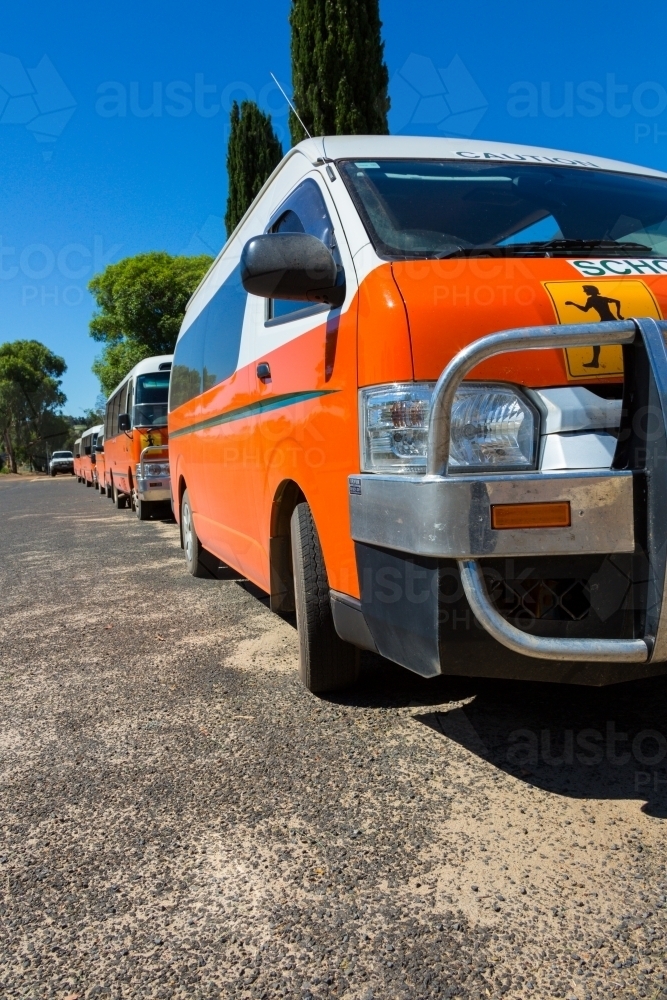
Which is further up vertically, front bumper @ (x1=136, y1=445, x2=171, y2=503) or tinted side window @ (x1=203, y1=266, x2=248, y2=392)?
tinted side window @ (x1=203, y1=266, x2=248, y2=392)

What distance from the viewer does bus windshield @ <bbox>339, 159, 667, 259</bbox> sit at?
284 cm

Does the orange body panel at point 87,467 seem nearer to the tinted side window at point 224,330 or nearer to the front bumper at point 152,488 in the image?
the front bumper at point 152,488

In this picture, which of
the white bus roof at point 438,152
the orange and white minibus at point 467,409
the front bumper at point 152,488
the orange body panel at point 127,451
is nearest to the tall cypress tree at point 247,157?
the orange body panel at point 127,451

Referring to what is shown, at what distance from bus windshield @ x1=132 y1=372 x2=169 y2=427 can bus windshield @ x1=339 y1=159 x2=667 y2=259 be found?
30.7 feet

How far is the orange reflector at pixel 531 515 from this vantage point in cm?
208

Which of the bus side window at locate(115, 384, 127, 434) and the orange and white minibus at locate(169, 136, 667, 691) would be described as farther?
the bus side window at locate(115, 384, 127, 434)

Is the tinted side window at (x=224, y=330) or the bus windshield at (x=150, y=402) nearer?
the tinted side window at (x=224, y=330)

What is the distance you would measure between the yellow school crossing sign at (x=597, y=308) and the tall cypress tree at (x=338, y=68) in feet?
55.2

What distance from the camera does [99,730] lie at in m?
3.22

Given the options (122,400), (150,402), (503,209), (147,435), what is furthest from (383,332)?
(122,400)

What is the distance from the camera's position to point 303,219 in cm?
346

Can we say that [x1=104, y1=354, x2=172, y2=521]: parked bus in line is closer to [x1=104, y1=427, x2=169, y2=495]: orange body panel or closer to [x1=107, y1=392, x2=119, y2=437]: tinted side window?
[x1=104, y1=427, x2=169, y2=495]: orange body panel

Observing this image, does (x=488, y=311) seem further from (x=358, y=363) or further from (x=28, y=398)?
(x=28, y=398)

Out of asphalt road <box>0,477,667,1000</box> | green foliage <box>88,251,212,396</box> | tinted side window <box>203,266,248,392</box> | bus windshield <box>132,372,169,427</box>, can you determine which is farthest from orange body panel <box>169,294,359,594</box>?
green foliage <box>88,251,212,396</box>
